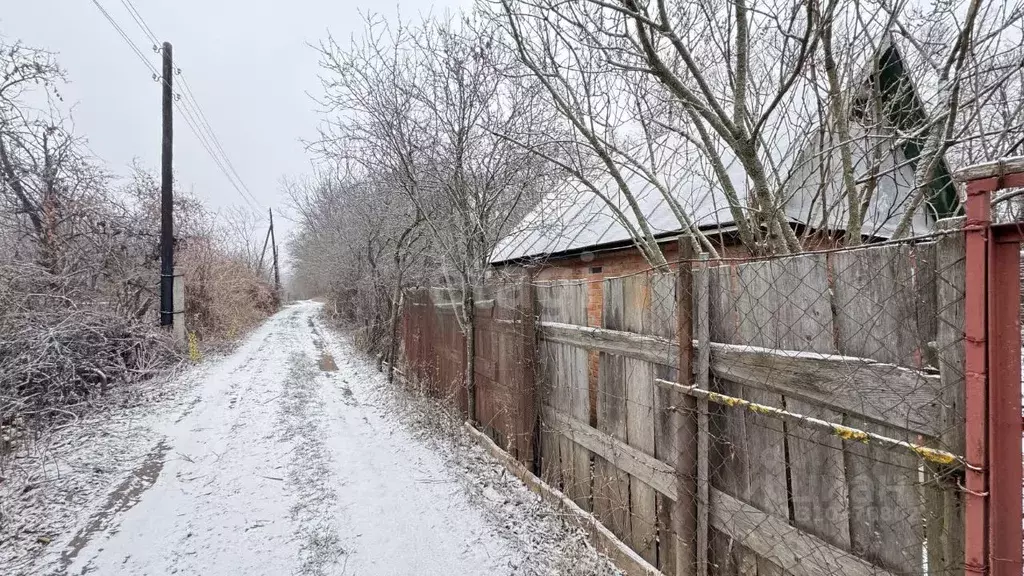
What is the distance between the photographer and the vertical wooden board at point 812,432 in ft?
6.05

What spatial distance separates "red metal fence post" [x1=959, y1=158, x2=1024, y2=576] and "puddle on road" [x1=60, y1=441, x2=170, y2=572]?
A: 185 inches

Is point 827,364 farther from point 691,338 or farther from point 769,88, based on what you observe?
point 769,88

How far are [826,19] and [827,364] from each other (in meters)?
1.77

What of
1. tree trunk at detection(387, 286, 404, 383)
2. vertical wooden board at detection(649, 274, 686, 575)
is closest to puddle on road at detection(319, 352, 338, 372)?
tree trunk at detection(387, 286, 404, 383)

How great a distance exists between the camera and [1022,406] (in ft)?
4.25

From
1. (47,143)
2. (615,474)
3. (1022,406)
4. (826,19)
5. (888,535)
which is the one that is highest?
(47,143)

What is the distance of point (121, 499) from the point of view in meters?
3.99

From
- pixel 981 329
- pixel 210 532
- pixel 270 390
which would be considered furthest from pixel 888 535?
pixel 270 390

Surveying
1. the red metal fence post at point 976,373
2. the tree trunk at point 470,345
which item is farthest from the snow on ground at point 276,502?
the red metal fence post at point 976,373

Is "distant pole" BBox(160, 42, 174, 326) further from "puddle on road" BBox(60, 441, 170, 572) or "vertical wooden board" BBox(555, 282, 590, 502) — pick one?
"vertical wooden board" BBox(555, 282, 590, 502)

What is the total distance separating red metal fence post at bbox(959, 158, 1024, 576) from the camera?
1.29 m

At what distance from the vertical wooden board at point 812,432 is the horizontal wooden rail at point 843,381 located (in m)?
0.06

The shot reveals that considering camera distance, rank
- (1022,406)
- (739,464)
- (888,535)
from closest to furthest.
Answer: (1022,406)
(888,535)
(739,464)

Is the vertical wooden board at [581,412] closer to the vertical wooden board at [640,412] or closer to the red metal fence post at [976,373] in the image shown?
the vertical wooden board at [640,412]
